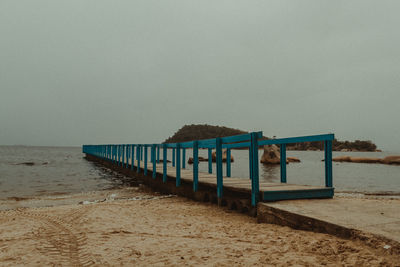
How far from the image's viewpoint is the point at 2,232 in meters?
4.74

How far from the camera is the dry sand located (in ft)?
9.40

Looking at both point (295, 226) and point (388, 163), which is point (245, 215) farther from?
point (388, 163)

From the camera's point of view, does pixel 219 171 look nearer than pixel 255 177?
No

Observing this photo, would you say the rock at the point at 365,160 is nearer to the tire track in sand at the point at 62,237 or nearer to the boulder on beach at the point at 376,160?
the boulder on beach at the point at 376,160

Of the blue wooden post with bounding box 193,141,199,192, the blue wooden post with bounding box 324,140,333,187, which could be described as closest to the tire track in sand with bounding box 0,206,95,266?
the blue wooden post with bounding box 193,141,199,192

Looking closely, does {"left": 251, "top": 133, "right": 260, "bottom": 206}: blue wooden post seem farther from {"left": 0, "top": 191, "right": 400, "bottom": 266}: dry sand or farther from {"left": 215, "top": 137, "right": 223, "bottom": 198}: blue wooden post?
{"left": 215, "top": 137, "right": 223, "bottom": 198}: blue wooden post

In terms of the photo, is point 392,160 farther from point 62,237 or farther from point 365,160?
point 62,237

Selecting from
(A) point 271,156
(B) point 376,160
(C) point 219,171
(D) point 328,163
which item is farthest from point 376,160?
(C) point 219,171

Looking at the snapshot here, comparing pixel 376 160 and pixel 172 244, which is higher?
pixel 172 244

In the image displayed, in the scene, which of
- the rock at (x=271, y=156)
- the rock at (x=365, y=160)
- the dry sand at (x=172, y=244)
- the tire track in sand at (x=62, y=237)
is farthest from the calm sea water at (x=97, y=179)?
the rock at (x=365, y=160)

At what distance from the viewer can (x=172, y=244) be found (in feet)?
12.0

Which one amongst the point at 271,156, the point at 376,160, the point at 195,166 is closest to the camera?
the point at 195,166

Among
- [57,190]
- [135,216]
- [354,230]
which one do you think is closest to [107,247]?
[135,216]

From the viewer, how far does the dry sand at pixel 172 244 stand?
2.87 metres
